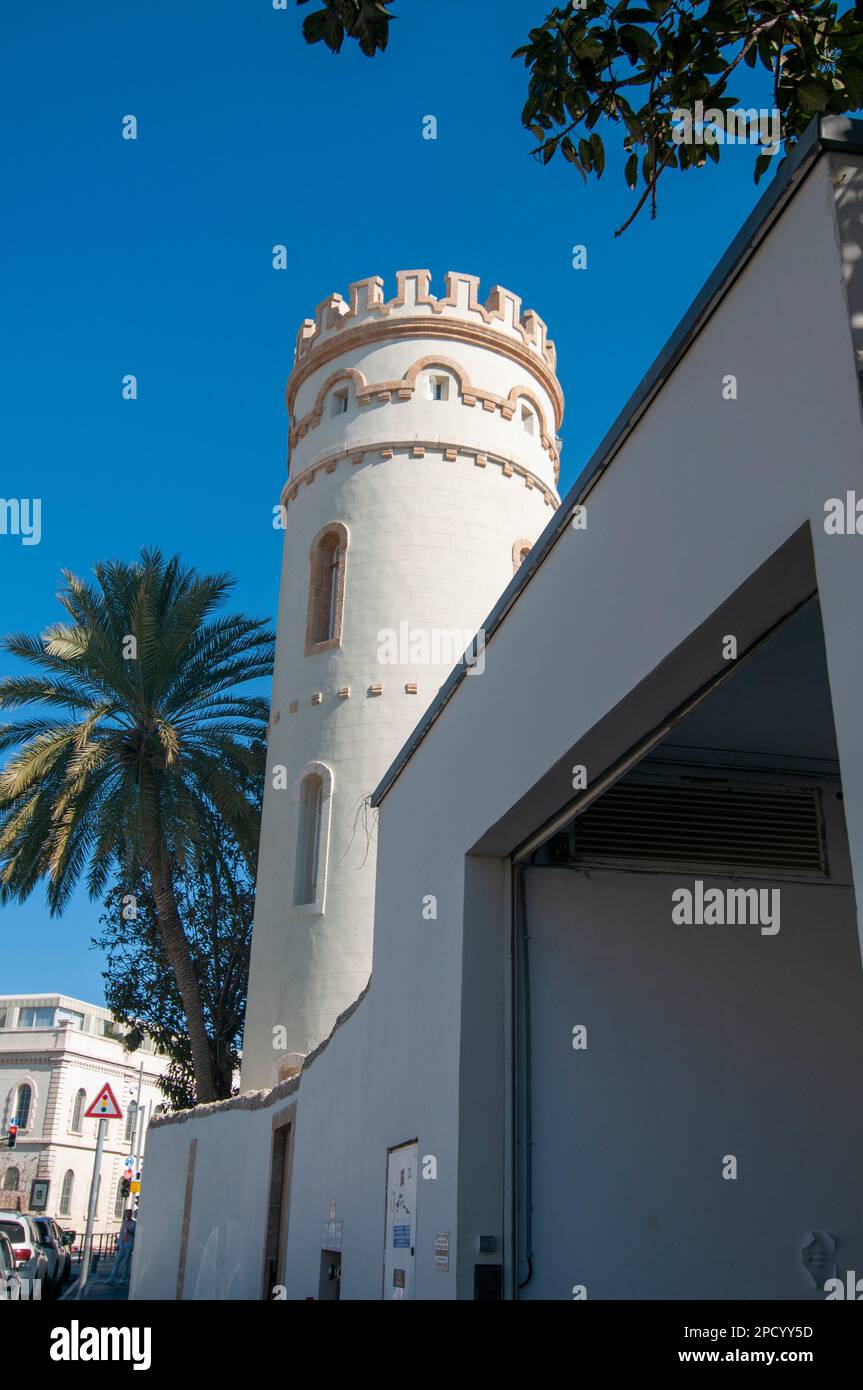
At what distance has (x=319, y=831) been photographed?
17656mm

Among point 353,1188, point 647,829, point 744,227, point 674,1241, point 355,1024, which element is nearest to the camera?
point 744,227

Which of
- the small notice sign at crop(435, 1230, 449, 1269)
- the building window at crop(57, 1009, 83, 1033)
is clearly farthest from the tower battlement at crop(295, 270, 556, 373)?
the building window at crop(57, 1009, 83, 1033)

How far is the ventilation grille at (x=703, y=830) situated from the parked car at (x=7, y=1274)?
6.99 m

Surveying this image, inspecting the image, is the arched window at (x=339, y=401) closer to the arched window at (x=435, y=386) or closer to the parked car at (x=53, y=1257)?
the arched window at (x=435, y=386)

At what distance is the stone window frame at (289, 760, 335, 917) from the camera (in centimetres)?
1720

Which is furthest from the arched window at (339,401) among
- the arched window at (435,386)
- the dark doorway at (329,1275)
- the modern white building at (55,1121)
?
the modern white building at (55,1121)

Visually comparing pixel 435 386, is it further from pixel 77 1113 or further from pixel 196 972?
pixel 77 1113

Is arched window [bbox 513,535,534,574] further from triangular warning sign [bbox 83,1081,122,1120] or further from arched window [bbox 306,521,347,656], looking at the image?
triangular warning sign [bbox 83,1081,122,1120]

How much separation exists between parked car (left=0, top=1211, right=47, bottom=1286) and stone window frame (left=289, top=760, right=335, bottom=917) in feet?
19.6

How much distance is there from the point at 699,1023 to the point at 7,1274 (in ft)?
35.3

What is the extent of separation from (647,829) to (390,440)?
41.4 feet

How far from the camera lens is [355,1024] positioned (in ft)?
34.6
